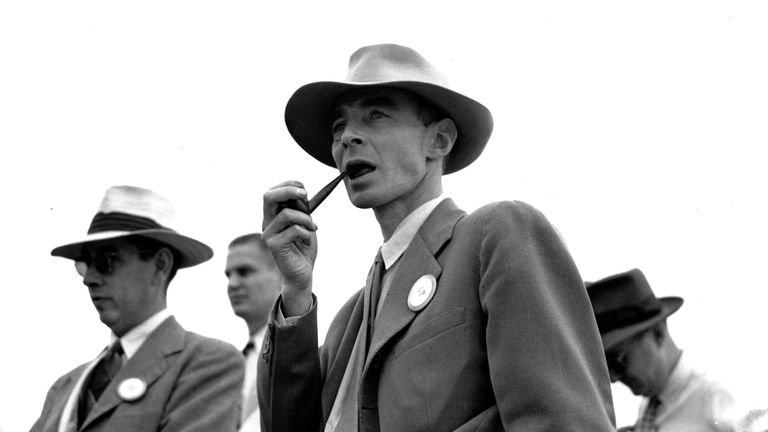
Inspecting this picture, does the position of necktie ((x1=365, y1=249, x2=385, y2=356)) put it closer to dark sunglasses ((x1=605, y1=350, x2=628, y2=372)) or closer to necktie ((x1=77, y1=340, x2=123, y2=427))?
necktie ((x1=77, y1=340, x2=123, y2=427))

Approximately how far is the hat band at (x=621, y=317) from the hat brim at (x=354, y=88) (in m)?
2.52

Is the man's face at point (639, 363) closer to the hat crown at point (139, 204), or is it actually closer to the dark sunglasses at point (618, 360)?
the dark sunglasses at point (618, 360)

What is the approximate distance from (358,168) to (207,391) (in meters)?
2.52

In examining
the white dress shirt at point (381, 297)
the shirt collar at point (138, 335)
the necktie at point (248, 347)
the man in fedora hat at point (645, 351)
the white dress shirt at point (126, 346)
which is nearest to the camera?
the white dress shirt at point (381, 297)

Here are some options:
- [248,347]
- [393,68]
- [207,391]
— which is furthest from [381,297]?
[248,347]

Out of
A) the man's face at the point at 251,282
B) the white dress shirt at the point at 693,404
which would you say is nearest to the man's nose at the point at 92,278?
the man's face at the point at 251,282

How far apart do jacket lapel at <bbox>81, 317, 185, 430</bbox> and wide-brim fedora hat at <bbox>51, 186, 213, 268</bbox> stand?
1.52 feet

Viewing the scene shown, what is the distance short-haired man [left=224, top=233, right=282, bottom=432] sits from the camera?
858 cm

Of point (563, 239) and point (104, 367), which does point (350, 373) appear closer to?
point (563, 239)

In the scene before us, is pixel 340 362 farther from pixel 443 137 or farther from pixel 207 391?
pixel 207 391

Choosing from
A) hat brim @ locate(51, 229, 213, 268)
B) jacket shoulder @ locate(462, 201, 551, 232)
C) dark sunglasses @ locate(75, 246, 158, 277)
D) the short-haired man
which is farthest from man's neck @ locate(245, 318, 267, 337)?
jacket shoulder @ locate(462, 201, 551, 232)

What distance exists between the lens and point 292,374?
13.1 ft

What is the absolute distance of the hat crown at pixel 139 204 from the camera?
266 inches

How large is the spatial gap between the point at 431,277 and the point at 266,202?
1.93 ft
